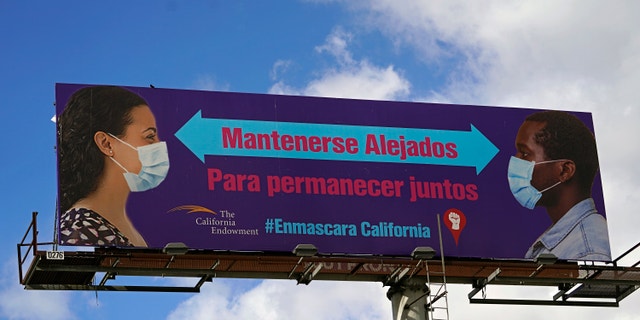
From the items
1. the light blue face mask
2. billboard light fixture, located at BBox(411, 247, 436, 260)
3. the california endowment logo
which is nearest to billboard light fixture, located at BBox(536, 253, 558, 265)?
the light blue face mask

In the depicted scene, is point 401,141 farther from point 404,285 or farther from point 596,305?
point 596,305

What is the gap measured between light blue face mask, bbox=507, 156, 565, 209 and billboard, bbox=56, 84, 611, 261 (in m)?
0.03

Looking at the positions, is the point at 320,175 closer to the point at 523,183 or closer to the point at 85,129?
the point at 523,183

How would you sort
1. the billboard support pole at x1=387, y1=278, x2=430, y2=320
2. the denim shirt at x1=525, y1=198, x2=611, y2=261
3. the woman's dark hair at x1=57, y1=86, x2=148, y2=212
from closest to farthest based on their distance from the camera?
the woman's dark hair at x1=57, y1=86, x2=148, y2=212
the billboard support pole at x1=387, y1=278, x2=430, y2=320
the denim shirt at x1=525, y1=198, x2=611, y2=261

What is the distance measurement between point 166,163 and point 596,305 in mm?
9969

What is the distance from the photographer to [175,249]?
3022 centimetres

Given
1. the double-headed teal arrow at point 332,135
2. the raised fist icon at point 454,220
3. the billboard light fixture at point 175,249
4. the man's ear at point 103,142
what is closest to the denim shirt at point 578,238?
the raised fist icon at point 454,220

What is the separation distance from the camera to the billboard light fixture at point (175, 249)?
30203mm

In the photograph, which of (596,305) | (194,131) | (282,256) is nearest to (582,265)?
(596,305)

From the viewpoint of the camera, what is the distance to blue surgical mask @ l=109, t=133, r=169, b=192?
31078 millimetres

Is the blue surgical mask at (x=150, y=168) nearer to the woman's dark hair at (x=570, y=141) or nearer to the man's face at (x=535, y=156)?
the man's face at (x=535, y=156)

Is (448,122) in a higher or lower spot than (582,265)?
higher

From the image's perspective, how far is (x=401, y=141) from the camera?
33.0m

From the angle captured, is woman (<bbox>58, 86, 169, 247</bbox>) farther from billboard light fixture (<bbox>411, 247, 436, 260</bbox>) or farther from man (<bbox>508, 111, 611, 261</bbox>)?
man (<bbox>508, 111, 611, 261</bbox>)
